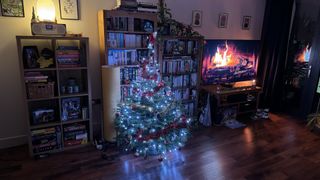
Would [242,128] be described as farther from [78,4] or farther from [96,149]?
[78,4]

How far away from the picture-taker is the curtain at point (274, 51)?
396 cm

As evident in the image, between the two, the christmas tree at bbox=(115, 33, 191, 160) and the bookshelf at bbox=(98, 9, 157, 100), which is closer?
the christmas tree at bbox=(115, 33, 191, 160)

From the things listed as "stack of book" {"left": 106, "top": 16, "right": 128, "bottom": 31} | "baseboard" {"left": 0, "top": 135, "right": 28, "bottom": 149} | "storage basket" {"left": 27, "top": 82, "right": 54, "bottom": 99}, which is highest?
"stack of book" {"left": 106, "top": 16, "right": 128, "bottom": 31}

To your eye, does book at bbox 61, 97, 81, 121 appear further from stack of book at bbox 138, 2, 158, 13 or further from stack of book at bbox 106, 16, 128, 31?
stack of book at bbox 138, 2, 158, 13

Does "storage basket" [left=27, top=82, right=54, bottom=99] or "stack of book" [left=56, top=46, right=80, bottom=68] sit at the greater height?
"stack of book" [left=56, top=46, right=80, bottom=68]

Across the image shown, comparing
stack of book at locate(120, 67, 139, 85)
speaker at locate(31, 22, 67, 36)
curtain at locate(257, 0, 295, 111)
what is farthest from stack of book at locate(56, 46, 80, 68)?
curtain at locate(257, 0, 295, 111)

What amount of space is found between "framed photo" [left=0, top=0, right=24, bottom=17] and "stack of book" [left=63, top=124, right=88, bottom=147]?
4.49 feet

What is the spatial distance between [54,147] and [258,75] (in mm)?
3564

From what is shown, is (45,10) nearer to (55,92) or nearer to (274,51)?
(55,92)

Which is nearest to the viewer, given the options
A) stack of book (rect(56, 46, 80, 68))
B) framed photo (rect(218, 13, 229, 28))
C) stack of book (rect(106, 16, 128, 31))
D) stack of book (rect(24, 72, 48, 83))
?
stack of book (rect(24, 72, 48, 83))

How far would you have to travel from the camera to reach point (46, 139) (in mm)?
2629

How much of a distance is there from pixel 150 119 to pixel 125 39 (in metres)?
1.08

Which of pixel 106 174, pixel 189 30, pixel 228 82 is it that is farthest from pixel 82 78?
pixel 228 82

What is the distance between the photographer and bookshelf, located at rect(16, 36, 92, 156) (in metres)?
2.45
